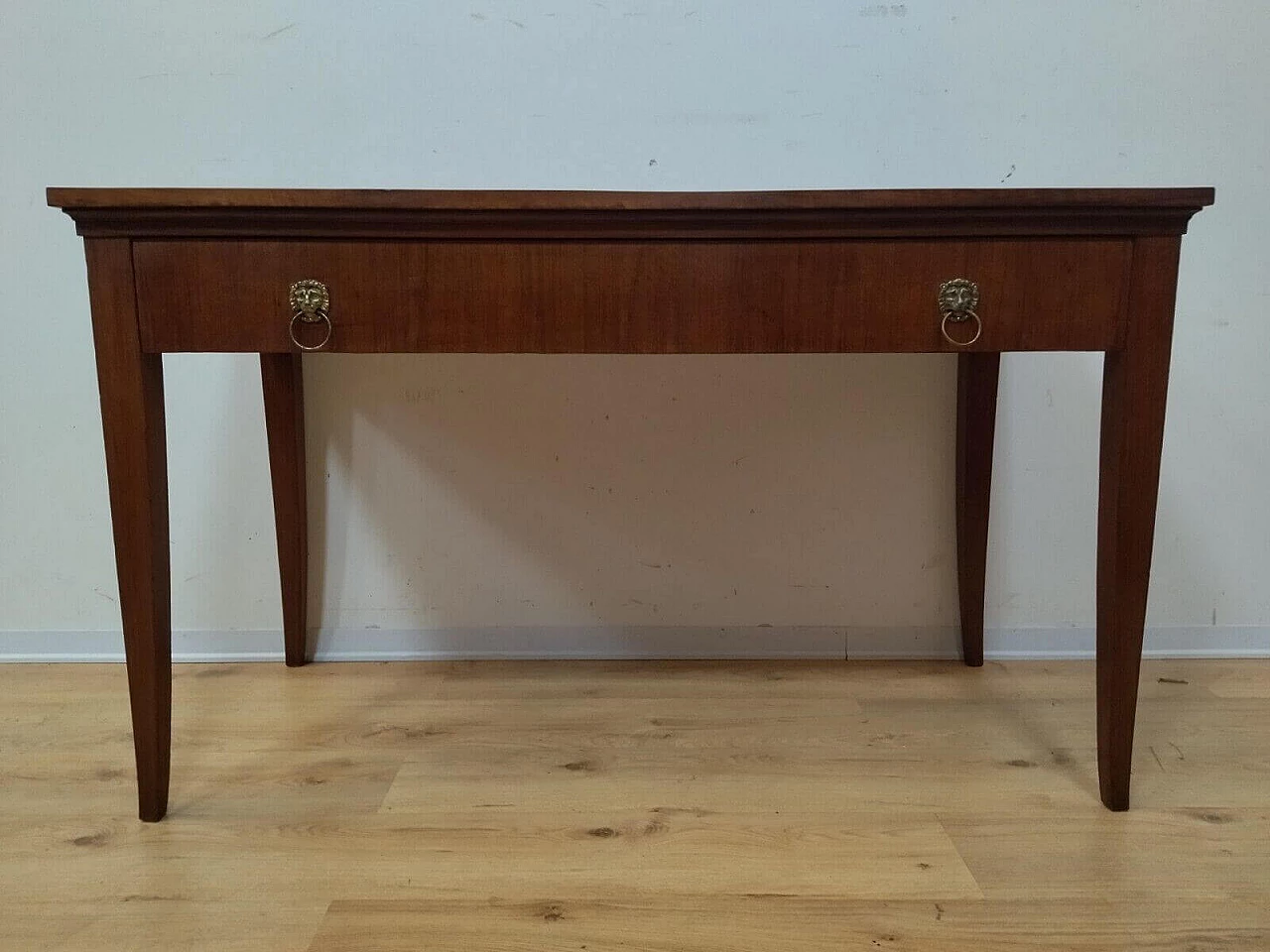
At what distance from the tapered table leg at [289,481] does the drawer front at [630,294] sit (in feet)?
1.64

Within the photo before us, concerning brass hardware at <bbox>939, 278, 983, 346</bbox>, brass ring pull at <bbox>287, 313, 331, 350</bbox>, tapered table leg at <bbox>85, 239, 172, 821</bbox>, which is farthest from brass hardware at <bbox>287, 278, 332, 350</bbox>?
brass hardware at <bbox>939, 278, 983, 346</bbox>

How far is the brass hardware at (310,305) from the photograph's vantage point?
1.01 m

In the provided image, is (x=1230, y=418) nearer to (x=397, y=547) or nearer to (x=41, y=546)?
(x=397, y=547)

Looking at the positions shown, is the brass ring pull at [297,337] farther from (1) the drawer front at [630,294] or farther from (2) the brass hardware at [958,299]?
(2) the brass hardware at [958,299]

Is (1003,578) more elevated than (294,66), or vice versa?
(294,66)

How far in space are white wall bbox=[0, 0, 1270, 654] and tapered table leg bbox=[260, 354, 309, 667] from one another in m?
0.06

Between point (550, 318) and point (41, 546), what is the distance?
1236mm

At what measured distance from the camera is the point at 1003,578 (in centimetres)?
166

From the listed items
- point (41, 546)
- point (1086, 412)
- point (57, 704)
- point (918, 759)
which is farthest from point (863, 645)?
point (41, 546)

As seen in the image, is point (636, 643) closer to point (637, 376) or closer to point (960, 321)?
point (637, 376)

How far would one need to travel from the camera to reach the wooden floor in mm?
894

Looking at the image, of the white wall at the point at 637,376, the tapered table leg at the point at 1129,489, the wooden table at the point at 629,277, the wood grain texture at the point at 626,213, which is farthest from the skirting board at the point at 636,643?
the wood grain texture at the point at 626,213

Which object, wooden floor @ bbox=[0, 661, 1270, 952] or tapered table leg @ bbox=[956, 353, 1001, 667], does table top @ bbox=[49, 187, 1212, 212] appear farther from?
wooden floor @ bbox=[0, 661, 1270, 952]

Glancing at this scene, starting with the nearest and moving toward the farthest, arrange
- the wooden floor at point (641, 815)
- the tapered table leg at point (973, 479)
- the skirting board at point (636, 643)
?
the wooden floor at point (641, 815), the tapered table leg at point (973, 479), the skirting board at point (636, 643)
